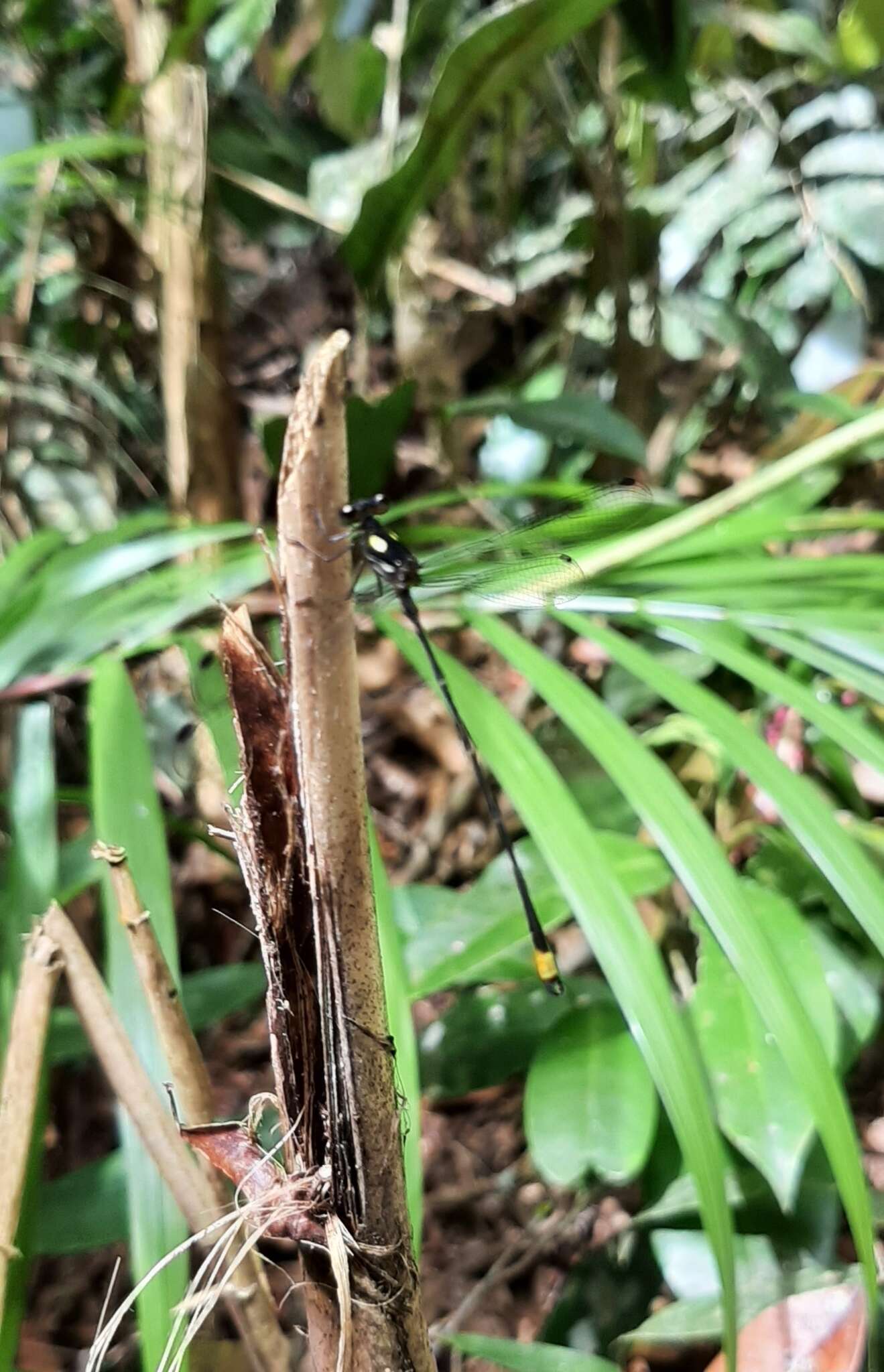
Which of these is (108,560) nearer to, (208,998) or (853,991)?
(208,998)

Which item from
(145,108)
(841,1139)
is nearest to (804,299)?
(145,108)

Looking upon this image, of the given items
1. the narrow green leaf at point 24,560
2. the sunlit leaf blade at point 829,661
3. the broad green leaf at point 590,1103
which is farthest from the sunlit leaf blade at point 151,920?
the sunlit leaf blade at point 829,661

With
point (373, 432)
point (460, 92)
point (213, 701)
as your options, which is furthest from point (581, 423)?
point (213, 701)

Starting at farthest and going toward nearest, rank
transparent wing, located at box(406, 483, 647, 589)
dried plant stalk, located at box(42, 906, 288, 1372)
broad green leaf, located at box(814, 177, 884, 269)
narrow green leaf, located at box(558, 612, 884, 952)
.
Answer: broad green leaf, located at box(814, 177, 884, 269) < transparent wing, located at box(406, 483, 647, 589) < narrow green leaf, located at box(558, 612, 884, 952) < dried plant stalk, located at box(42, 906, 288, 1372)

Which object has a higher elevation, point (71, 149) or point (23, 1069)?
point (71, 149)

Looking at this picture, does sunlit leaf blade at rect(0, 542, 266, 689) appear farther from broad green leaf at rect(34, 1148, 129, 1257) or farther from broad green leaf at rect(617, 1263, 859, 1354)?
broad green leaf at rect(617, 1263, 859, 1354)

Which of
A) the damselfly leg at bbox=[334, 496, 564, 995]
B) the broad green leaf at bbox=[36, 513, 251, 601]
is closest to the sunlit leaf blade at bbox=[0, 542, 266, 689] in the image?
the broad green leaf at bbox=[36, 513, 251, 601]

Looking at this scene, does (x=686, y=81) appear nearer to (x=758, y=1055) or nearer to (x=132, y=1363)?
(x=758, y=1055)
